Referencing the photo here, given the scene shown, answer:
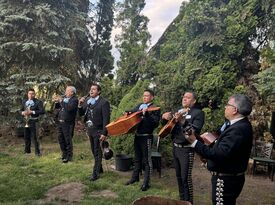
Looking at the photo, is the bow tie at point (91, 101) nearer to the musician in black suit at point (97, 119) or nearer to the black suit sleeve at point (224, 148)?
the musician in black suit at point (97, 119)

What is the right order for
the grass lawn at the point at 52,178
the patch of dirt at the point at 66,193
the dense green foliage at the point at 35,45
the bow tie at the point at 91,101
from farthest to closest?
the dense green foliage at the point at 35,45, the bow tie at the point at 91,101, the grass lawn at the point at 52,178, the patch of dirt at the point at 66,193

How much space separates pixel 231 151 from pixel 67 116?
19.8 feet

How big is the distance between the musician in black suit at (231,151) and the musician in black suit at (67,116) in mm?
5619

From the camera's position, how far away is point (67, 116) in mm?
9117

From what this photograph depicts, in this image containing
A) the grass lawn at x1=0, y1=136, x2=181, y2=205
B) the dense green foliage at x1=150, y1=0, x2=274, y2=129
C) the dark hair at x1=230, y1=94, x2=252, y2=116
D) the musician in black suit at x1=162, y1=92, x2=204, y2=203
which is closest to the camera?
the dark hair at x1=230, y1=94, x2=252, y2=116

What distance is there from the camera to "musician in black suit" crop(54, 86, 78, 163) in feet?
29.8

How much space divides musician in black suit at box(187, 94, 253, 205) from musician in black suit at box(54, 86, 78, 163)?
18.4ft

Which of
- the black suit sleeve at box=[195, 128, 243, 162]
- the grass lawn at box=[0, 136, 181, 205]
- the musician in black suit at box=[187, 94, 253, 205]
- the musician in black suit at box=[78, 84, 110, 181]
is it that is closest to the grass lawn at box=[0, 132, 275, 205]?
the grass lawn at box=[0, 136, 181, 205]

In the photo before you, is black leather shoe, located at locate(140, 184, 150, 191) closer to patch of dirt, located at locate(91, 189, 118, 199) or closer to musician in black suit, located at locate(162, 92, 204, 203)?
patch of dirt, located at locate(91, 189, 118, 199)

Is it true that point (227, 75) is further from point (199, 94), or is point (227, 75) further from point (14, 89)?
point (14, 89)

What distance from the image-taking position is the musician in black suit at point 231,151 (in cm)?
366

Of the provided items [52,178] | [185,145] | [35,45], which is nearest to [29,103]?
[35,45]

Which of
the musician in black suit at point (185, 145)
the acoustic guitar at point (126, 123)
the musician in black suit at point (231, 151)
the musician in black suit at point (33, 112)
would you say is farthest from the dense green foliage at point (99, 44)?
the musician in black suit at point (231, 151)

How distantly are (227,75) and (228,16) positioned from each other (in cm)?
156
